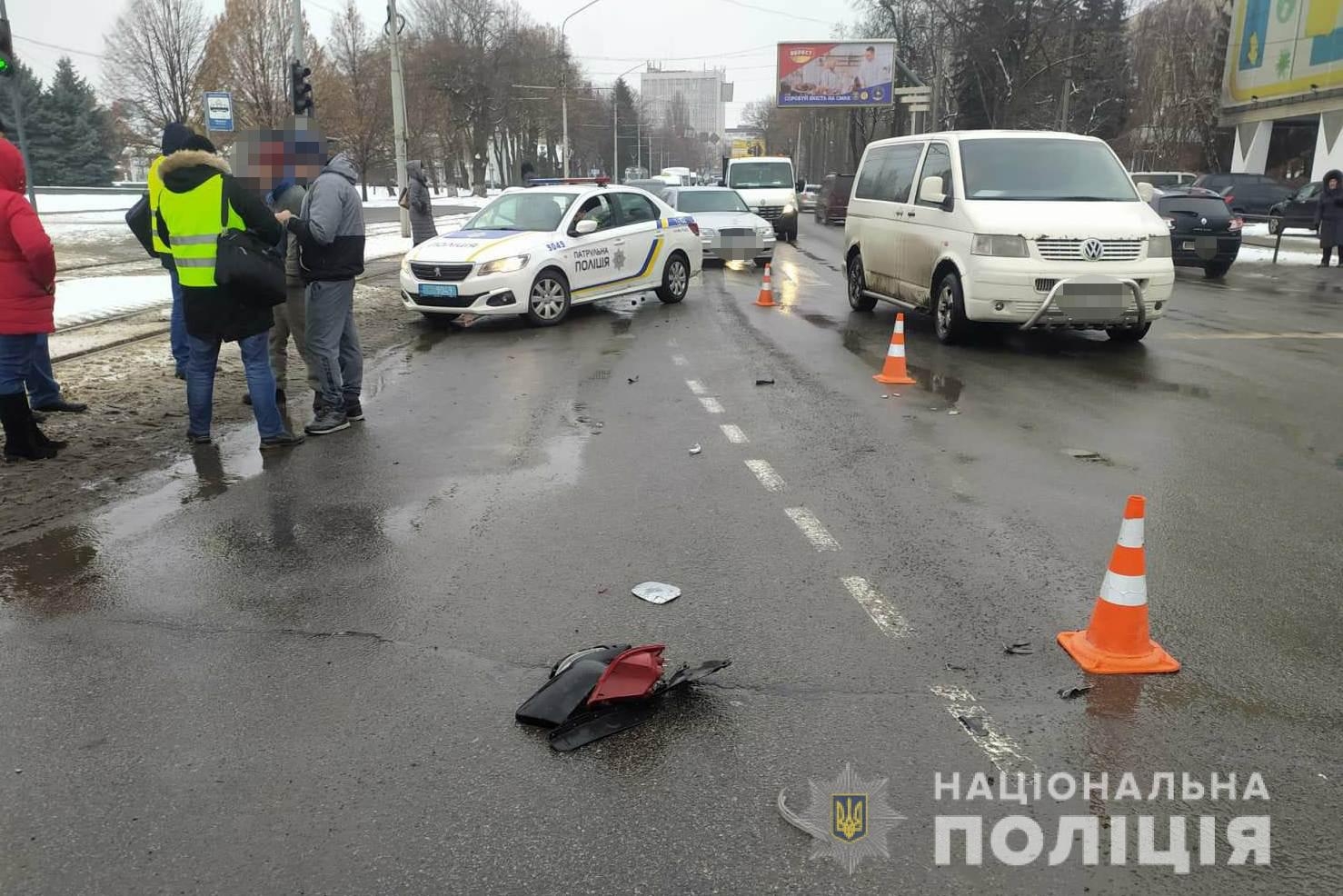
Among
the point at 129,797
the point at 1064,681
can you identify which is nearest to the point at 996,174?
the point at 1064,681

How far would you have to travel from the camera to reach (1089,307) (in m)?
9.62

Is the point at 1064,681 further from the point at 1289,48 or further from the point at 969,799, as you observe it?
the point at 1289,48

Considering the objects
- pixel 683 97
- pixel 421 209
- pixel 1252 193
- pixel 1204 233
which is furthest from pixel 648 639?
pixel 683 97

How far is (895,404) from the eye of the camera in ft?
26.3

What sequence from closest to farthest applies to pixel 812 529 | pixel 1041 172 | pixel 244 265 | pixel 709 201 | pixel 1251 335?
pixel 812 529 → pixel 244 265 → pixel 1041 172 → pixel 1251 335 → pixel 709 201

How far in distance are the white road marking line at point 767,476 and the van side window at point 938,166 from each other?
5.39 metres

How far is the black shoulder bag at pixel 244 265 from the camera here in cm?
624

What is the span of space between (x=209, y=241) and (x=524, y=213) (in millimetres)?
7098

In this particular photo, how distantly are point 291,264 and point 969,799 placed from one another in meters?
6.54

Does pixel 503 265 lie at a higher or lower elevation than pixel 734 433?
higher

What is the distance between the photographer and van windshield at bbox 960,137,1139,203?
10156mm

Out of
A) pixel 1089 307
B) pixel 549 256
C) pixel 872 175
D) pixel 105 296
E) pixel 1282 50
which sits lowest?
pixel 105 296

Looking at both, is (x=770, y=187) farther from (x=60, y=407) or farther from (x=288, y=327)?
(x=60, y=407)

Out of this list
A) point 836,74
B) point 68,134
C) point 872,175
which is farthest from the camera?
point 68,134
